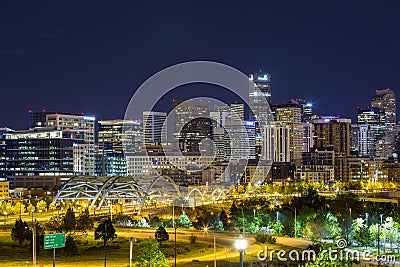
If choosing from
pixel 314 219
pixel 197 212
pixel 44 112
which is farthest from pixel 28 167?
pixel 314 219

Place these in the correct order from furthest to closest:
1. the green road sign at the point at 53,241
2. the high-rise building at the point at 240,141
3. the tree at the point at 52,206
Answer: the high-rise building at the point at 240,141, the tree at the point at 52,206, the green road sign at the point at 53,241

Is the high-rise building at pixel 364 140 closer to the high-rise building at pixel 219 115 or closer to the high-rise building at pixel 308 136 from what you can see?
the high-rise building at pixel 308 136

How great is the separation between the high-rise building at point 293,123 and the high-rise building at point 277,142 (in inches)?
59.8

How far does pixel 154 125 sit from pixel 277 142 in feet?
83.3

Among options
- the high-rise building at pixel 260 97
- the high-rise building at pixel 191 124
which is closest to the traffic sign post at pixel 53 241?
the high-rise building at pixel 191 124

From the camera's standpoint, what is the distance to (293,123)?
460 ft

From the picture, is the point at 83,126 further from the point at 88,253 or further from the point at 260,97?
the point at 88,253

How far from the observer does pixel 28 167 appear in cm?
8069

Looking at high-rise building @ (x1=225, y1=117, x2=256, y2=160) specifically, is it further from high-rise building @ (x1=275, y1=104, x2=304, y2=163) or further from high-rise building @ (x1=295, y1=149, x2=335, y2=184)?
high-rise building @ (x1=295, y1=149, x2=335, y2=184)

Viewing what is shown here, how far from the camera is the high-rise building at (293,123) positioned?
135m

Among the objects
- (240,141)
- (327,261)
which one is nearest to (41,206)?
(327,261)

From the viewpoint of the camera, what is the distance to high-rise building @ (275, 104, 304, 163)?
442ft

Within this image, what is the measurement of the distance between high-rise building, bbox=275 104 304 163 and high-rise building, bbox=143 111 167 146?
25.8m

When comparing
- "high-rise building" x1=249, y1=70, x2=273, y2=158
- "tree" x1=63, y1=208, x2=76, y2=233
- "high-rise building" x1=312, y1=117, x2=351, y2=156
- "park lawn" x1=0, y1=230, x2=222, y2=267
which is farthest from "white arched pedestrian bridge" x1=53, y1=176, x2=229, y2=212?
"high-rise building" x1=249, y1=70, x2=273, y2=158
